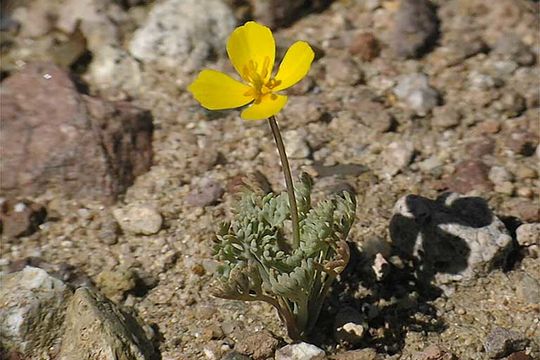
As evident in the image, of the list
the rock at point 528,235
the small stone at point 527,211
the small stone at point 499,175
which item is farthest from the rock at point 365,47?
the rock at point 528,235

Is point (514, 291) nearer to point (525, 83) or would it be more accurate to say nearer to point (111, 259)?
point (525, 83)

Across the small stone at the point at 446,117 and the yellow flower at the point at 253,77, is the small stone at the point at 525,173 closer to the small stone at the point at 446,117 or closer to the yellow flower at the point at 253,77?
the small stone at the point at 446,117

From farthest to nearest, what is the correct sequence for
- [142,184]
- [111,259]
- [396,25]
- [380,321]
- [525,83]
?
[396,25], [525,83], [142,184], [111,259], [380,321]

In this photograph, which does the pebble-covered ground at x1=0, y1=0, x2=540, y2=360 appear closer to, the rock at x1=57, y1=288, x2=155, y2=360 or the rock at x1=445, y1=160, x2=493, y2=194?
the rock at x1=445, y1=160, x2=493, y2=194

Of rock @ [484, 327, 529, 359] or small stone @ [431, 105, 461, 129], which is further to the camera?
small stone @ [431, 105, 461, 129]

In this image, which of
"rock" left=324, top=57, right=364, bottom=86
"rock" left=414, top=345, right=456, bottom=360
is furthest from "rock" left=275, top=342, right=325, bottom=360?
"rock" left=324, top=57, right=364, bottom=86

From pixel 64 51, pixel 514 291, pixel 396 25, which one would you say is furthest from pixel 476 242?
pixel 64 51

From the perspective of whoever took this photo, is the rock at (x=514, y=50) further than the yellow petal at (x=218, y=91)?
Yes

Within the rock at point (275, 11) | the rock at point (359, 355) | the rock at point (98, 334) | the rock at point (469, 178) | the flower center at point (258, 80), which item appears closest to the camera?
the flower center at point (258, 80)
